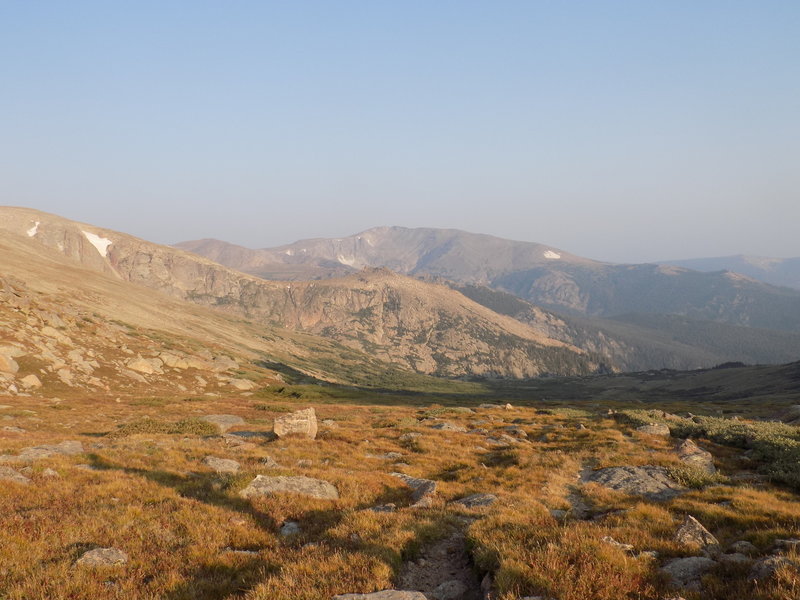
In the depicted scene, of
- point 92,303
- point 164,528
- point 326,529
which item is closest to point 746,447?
point 326,529

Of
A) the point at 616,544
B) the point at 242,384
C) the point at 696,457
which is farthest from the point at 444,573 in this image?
the point at 242,384

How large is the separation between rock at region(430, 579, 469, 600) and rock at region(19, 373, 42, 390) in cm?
5361

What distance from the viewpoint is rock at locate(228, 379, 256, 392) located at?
246ft

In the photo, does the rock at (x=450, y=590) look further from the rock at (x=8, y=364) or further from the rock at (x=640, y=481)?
the rock at (x=8, y=364)

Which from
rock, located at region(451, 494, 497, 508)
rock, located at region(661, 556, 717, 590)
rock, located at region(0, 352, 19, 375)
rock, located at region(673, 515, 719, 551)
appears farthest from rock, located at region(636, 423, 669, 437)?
rock, located at region(0, 352, 19, 375)

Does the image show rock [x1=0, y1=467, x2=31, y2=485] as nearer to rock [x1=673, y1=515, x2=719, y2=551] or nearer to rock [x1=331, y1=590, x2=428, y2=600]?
rock [x1=331, y1=590, x2=428, y2=600]

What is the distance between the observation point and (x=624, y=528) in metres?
11.6

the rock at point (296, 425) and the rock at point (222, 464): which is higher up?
the rock at point (222, 464)

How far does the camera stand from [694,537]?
11.1 metres

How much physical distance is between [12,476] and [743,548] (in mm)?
24060

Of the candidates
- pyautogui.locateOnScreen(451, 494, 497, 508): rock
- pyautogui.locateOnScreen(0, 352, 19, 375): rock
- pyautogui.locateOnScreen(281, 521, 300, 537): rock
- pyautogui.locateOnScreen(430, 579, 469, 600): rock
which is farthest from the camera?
pyautogui.locateOnScreen(0, 352, 19, 375): rock

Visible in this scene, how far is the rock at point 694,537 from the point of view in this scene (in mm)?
10781

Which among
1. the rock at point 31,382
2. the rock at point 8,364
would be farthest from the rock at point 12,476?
the rock at point 8,364

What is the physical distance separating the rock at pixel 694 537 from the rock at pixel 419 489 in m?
7.68
